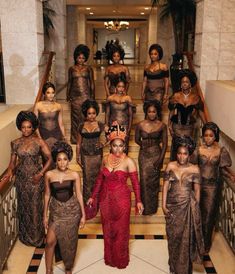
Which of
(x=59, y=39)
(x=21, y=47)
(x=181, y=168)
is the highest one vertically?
(x=59, y=39)

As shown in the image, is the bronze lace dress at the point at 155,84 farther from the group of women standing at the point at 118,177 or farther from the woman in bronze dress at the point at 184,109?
the woman in bronze dress at the point at 184,109

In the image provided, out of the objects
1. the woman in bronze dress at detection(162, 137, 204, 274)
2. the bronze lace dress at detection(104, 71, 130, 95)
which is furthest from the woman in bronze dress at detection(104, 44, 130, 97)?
the woman in bronze dress at detection(162, 137, 204, 274)

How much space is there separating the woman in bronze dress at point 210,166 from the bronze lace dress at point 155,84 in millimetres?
2115

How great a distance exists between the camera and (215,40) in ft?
23.4

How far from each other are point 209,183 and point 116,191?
130cm

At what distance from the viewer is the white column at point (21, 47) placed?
6965 mm

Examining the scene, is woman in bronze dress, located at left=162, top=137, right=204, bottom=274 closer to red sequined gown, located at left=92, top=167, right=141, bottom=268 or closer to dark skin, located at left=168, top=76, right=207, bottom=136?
red sequined gown, located at left=92, top=167, right=141, bottom=268

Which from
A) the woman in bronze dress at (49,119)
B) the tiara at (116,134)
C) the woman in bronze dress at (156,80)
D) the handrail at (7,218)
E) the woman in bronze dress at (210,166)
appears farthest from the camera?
the woman in bronze dress at (156,80)

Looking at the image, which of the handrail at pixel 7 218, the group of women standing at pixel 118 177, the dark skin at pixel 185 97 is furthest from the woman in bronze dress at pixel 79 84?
the handrail at pixel 7 218

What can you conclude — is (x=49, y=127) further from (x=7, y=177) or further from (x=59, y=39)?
(x=59, y=39)

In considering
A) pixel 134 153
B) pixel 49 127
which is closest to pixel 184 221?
pixel 49 127

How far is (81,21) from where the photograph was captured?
64.8ft

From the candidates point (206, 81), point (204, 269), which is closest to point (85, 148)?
point (204, 269)

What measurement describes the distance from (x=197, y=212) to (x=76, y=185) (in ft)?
4.49
